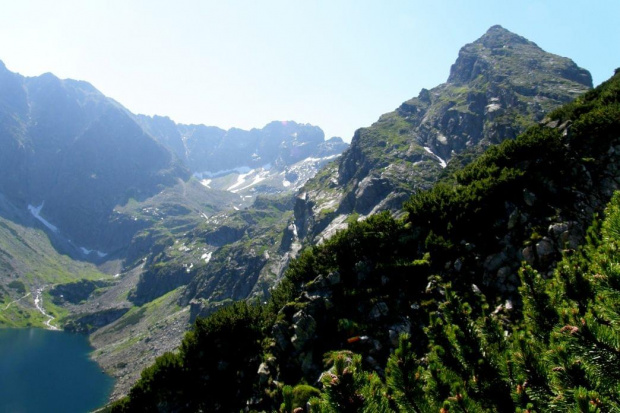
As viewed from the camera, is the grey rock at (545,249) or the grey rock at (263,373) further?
the grey rock at (263,373)

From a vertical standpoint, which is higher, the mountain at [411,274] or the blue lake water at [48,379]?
the mountain at [411,274]

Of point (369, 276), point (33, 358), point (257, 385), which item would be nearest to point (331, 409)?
point (257, 385)

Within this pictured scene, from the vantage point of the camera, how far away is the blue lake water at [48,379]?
109625 mm

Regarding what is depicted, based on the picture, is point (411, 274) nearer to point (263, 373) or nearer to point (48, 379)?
point (263, 373)

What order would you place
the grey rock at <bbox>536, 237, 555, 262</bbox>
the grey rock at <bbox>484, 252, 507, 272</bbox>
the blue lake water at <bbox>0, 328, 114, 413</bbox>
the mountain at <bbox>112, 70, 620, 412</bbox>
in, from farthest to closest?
the blue lake water at <bbox>0, 328, 114, 413</bbox> < the grey rock at <bbox>484, 252, 507, 272</bbox> < the mountain at <bbox>112, 70, 620, 412</bbox> < the grey rock at <bbox>536, 237, 555, 262</bbox>

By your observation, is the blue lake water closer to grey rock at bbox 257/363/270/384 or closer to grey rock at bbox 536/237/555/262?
grey rock at bbox 257/363/270/384

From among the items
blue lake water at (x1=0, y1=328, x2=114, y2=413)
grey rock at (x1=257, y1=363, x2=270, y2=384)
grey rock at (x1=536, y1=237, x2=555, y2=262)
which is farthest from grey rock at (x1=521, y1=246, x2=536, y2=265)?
blue lake water at (x1=0, y1=328, x2=114, y2=413)

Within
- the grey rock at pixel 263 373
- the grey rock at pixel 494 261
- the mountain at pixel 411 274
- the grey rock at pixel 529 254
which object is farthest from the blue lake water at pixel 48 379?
the grey rock at pixel 529 254

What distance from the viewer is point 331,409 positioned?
6.26 metres

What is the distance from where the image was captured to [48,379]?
429 ft

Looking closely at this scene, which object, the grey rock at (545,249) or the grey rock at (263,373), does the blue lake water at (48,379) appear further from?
the grey rock at (545,249)

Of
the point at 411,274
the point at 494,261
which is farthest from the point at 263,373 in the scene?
the point at 494,261

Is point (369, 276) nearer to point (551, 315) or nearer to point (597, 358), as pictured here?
point (551, 315)

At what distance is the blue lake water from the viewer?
109625 mm
